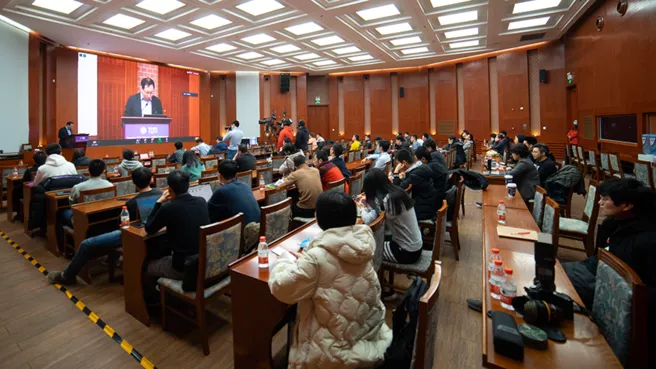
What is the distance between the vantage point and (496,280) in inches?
63.2

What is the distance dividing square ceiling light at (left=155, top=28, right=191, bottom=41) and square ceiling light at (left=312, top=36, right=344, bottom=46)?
12.3 feet

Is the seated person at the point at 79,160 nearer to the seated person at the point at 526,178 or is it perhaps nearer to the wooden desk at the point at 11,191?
the wooden desk at the point at 11,191

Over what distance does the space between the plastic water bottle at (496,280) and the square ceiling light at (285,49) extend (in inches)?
398

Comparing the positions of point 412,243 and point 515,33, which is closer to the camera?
point 412,243


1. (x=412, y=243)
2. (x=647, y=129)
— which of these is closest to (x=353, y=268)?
(x=412, y=243)

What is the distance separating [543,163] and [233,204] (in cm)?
456

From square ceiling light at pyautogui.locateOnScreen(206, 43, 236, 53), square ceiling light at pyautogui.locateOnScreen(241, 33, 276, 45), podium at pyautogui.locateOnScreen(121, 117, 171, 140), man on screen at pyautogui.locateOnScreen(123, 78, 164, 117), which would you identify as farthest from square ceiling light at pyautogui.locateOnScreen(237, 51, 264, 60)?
podium at pyautogui.locateOnScreen(121, 117, 171, 140)

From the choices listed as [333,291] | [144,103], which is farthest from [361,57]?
[333,291]

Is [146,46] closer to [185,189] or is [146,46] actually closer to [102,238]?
[102,238]

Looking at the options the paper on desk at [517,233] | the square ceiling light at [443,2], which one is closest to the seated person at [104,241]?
the paper on desk at [517,233]

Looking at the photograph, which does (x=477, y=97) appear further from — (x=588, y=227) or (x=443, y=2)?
(x=588, y=227)

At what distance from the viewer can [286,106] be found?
15.1 m

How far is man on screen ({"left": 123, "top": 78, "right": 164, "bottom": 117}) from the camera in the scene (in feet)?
35.9

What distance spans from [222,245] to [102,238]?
5.55 feet
